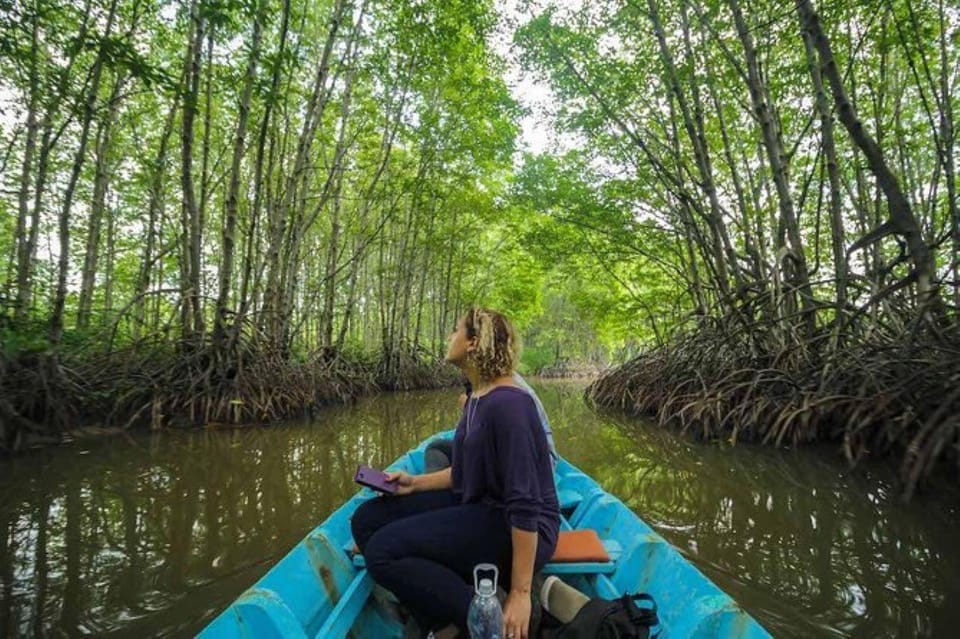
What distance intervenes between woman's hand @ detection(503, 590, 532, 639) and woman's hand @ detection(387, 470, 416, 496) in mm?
684

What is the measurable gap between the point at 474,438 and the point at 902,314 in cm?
495

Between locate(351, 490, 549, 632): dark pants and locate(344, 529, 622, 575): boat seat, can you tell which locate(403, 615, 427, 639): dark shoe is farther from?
locate(344, 529, 622, 575): boat seat

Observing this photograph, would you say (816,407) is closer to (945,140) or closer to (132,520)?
(945,140)

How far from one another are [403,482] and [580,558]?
0.74 meters

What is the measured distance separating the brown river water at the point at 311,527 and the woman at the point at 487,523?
2.90 feet

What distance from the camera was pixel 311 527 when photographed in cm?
266

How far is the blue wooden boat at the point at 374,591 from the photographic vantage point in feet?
3.92

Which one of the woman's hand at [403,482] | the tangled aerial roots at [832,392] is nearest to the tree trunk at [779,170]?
the tangled aerial roots at [832,392]

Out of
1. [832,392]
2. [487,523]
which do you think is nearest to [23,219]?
[487,523]

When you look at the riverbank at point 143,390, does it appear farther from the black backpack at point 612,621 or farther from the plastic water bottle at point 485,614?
the black backpack at point 612,621

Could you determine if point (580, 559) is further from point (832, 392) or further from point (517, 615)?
point (832, 392)

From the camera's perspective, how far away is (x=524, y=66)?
25.7 ft

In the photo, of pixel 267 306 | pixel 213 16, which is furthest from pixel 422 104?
pixel 213 16

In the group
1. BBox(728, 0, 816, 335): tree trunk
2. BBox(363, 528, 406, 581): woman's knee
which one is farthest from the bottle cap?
BBox(728, 0, 816, 335): tree trunk
